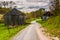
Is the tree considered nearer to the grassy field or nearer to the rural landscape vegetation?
the rural landscape vegetation

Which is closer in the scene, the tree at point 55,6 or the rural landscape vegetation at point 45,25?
the rural landscape vegetation at point 45,25

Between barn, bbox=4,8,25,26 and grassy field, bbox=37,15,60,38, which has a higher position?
grassy field, bbox=37,15,60,38

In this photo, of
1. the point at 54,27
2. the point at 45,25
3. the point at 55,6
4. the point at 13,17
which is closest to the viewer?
the point at 54,27

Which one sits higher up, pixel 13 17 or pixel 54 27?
pixel 54 27

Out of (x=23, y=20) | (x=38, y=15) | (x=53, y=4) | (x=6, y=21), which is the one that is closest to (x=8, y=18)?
(x=6, y=21)

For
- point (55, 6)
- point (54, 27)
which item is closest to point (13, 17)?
point (55, 6)

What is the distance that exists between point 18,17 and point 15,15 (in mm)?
1287

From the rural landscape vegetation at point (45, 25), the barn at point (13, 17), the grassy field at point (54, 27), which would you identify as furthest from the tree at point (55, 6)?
the grassy field at point (54, 27)

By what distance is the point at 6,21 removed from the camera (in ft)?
215

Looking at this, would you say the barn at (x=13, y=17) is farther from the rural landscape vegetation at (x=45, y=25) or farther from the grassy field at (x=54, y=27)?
the grassy field at (x=54, y=27)

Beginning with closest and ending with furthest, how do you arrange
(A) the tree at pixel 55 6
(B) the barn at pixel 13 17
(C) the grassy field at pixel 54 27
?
(C) the grassy field at pixel 54 27 → (A) the tree at pixel 55 6 → (B) the barn at pixel 13 17

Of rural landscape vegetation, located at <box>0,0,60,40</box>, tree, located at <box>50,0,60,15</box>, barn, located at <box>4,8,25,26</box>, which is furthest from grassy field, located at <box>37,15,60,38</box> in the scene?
barn, located at <box>4,8,25,26</box>

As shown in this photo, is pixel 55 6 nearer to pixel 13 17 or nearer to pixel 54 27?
pixel 13 17

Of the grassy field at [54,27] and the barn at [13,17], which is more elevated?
the grassy field at [54,27]
